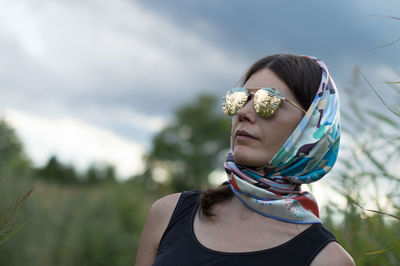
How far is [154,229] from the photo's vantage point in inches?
91.0

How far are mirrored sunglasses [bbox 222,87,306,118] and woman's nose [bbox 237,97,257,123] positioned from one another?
0.09 feet

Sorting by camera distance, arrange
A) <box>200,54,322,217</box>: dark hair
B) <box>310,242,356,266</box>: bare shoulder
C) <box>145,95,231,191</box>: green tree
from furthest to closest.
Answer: <box>145,95,231,191</box>: green tree, <box>200,54,322,217</box>: dark hair, <box>310,242,356,266</box>: bare shoulder

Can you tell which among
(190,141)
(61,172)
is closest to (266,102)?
(61,172)

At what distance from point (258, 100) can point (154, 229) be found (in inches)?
29.7

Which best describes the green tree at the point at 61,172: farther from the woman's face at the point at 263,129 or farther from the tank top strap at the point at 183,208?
the woman's face at the point at 263,129

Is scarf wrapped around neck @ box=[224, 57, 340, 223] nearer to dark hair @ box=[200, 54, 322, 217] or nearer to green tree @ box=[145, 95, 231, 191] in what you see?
dark hair @ box=[200, 54, 322, 217]

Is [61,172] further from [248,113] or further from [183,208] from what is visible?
[248,113]

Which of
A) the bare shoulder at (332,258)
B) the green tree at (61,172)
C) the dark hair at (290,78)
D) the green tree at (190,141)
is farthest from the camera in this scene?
the green tree at (190,141)

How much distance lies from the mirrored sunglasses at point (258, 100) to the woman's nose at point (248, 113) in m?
0.03

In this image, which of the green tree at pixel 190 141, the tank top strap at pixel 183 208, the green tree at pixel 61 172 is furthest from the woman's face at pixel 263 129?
the green tree at pixel 190 141

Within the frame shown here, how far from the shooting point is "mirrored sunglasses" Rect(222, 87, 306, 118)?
2.12 metres

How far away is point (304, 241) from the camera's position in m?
1.99

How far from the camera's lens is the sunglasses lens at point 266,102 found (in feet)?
6.93

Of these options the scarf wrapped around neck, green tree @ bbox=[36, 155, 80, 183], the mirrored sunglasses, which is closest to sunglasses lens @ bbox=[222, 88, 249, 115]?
the mirrored sunglasses
